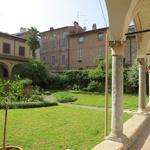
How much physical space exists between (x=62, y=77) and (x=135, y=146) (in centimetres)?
2944

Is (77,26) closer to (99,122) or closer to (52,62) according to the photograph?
(52,62)

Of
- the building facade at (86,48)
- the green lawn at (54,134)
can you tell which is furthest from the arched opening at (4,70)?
the green lawn at (54,134)

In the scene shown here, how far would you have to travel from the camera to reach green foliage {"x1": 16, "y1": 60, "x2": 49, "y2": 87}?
33469 millimetres

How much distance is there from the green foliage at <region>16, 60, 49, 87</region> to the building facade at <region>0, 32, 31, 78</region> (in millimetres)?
1996

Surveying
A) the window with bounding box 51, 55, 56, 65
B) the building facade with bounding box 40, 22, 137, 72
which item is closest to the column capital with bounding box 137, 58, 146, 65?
the building facade with bounding box 40, 22, 137, 72

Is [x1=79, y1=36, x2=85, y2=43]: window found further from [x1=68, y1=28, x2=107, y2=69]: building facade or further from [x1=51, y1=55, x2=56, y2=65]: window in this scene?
[x1=51, y1=55, x2=56, y2=65]: window

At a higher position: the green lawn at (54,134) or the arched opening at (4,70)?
Result: the arched opening at (4,70)

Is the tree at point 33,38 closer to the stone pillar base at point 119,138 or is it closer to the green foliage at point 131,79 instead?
the green foliage at point 131,79

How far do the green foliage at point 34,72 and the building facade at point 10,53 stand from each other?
6.55 ft

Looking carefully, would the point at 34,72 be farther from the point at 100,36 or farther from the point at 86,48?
the point at 100,36

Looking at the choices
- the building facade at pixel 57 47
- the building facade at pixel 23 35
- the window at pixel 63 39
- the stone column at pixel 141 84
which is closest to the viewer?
the stone column at pixel 141 84

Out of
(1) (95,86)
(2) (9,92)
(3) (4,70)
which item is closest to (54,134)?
(2) (9,92)

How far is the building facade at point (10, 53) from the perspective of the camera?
36.3 meters

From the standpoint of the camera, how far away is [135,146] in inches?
280
